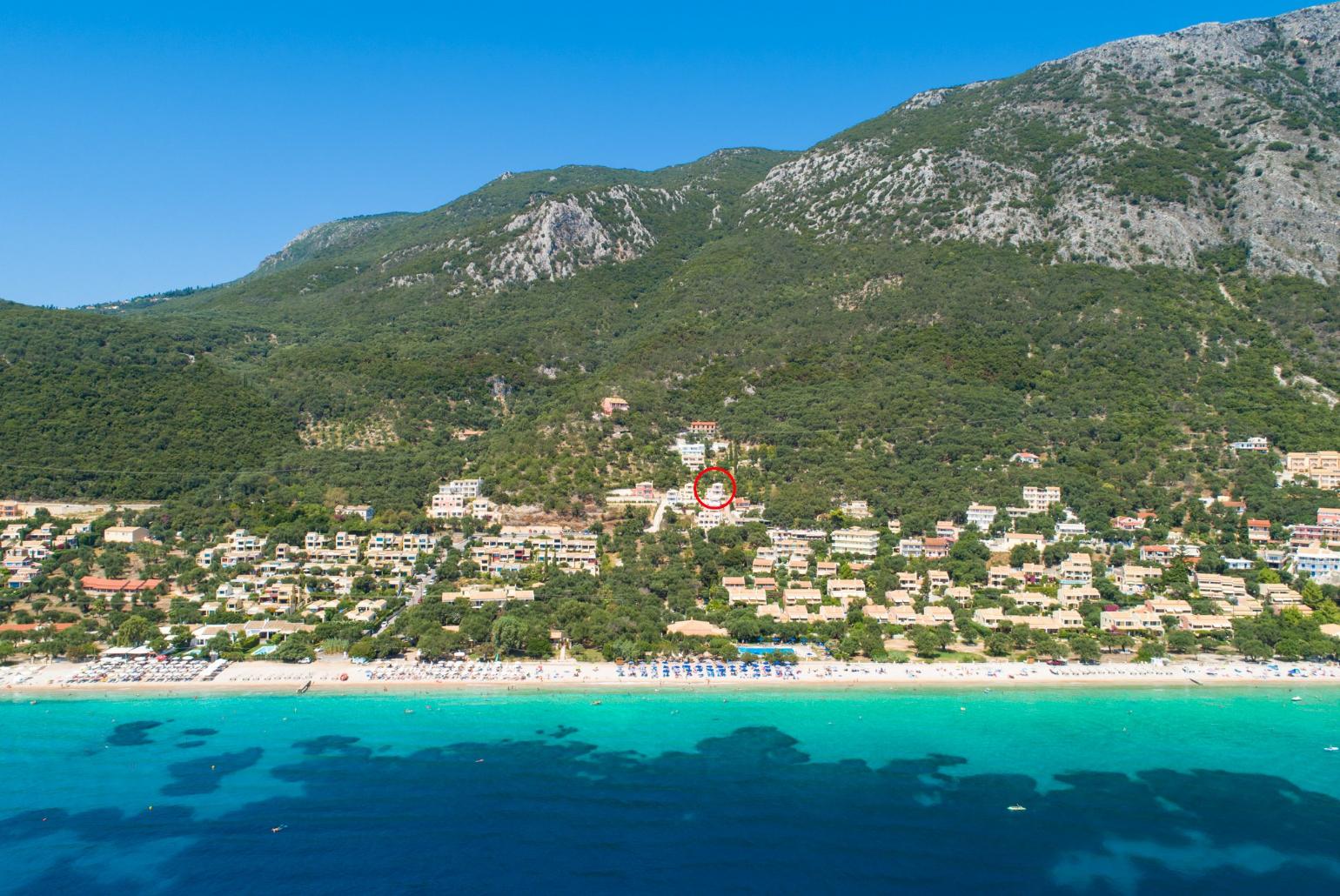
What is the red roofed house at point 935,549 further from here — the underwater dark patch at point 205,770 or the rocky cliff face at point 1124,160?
the rocky cliff face at point 1124,160

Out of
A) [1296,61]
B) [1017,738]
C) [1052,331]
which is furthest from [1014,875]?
[1296,61]

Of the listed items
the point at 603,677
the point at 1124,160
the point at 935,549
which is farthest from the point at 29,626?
the point at 1124,160

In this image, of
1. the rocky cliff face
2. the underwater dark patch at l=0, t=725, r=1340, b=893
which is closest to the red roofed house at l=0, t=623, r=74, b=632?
the underwater dark patch at l=0, t=725, r=1340, b=893

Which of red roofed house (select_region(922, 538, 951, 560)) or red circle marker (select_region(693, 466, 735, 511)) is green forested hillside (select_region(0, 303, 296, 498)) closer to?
red circle marker (select_region(693, 466, 735, 511))

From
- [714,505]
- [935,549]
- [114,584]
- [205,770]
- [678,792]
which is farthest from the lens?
[714,505]

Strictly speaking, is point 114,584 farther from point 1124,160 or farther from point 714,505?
point 1124,160

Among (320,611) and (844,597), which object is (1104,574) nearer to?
(844,597)
